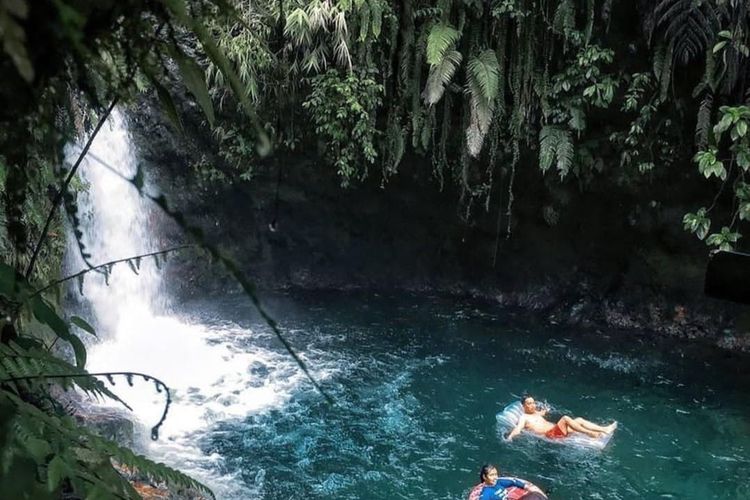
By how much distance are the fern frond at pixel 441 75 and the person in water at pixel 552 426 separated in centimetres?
420

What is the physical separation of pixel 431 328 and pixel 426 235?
2.18 metres

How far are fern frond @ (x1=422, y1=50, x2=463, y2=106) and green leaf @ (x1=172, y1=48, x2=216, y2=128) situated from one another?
7.60m

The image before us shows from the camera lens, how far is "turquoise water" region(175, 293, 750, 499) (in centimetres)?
670

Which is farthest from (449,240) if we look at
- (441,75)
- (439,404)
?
(439,404)

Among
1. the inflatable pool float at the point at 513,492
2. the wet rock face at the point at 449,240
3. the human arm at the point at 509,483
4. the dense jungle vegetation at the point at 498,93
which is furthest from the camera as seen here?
the wet rock face at the point at 449,240

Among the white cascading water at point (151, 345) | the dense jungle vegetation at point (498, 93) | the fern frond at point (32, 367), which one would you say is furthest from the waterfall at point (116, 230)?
the fern frond at point (32, 367)

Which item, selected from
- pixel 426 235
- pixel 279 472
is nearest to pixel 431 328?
pixel 426 235

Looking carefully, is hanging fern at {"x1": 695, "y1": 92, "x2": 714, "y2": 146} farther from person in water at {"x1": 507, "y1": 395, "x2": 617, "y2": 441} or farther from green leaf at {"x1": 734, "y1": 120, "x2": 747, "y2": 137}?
person in water at {"x1": 507, "y1": 395, "x2": 617, "y2": 441}

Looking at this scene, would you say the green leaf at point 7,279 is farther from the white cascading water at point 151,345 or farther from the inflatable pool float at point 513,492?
the white cascading water at point 151,345

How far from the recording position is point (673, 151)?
30.9 ft

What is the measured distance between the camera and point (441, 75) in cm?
896

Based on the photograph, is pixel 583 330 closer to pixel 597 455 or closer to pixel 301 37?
pixel 597 455

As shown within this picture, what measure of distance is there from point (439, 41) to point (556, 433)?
518 cm

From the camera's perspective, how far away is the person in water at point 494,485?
562cm
